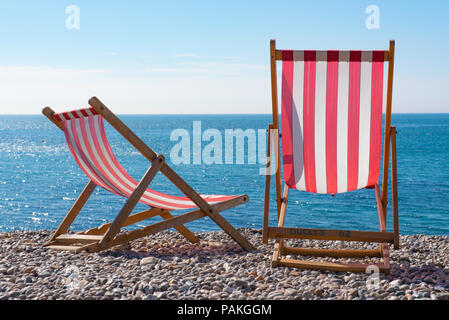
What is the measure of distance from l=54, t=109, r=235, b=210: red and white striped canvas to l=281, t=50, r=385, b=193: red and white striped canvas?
1.08 metres

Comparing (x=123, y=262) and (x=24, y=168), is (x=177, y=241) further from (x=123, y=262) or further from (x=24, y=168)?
(x=24, y=168)

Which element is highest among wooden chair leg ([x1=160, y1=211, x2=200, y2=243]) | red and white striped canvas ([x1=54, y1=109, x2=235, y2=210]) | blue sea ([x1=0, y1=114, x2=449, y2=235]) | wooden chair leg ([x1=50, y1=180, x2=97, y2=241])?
red and white striped canvas ([x1=54, y1=109, x2=235, y2=210])

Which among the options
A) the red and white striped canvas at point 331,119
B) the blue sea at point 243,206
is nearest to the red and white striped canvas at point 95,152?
the red and white striped canvas at point 331,119

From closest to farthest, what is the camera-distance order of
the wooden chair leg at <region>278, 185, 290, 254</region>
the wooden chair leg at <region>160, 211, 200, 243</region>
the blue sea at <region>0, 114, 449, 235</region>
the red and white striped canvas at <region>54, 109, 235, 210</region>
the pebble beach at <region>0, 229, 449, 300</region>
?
1. the pebble beach at <region>0, 229, 449, 300</region>
2. the wooden chair leg at <region>278, 185, 290, 254</region>
3. the red and white striped canvas at <region>54, 109, 235, 210</region>
4. the wooden chair leg at <region>160, 211, 200, 243</region>
5. the blue sea at <region>0, 114, 449, 235</region>

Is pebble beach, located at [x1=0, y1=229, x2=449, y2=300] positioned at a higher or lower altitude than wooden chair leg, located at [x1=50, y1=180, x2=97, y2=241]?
lower

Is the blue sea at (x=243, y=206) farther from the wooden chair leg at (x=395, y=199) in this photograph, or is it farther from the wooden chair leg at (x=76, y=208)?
the wooden chair leg at (x=395, y=199)

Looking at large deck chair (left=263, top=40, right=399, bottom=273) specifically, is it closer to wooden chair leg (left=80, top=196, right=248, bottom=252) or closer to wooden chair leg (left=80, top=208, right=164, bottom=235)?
wooden chair leg (left=80, top=196, right=248, bottom=252)

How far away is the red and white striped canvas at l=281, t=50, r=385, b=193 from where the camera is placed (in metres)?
3.46

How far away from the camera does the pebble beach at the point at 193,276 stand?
2.88m

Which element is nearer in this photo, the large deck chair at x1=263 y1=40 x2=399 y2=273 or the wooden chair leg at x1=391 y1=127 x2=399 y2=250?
the wooden chair leg at x1=391 y1=127 x2=399 y2=250

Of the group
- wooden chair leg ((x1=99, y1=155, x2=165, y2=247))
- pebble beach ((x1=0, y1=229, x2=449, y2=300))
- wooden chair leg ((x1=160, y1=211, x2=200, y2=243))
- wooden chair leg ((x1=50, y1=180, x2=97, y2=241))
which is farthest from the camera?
wooden chair leg ((x1=160, y1=211, x2=200, y2=243))

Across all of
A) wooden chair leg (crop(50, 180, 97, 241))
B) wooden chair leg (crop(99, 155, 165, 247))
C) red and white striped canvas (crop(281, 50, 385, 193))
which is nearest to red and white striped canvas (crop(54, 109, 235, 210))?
wooden chair leg (crop(99, 155, 165, 247))

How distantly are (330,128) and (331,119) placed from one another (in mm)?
63
